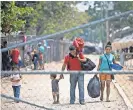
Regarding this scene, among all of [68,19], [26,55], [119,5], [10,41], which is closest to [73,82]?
[10,41]

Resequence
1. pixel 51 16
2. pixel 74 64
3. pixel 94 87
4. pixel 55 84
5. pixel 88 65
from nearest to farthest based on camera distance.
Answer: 1. pixel 88 65
2. pixel 94 87
3. pixel 74 64
4. pixel 55 84
5. pixel 51 16

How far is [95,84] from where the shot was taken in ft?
28.9

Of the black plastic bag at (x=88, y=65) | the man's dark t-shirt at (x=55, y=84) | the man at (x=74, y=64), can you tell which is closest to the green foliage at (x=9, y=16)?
the man's dark t-shirt at (x=55, y=84)

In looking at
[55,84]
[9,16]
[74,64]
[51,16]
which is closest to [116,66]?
[74,64]

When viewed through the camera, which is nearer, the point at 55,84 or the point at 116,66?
the point at 116,66

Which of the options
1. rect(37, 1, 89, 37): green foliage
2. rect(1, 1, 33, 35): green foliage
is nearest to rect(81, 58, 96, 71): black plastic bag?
rect(1, 1, 33, 35): green foliage

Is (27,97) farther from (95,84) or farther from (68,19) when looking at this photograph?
(68,19)

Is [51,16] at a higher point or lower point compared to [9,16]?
higher

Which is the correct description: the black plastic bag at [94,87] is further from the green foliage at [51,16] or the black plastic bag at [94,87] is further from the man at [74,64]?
the green foliage at [51,16]

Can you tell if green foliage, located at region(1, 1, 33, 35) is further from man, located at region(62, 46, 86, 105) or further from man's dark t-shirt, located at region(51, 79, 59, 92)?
man, located at region(62, 46, 86, 105)

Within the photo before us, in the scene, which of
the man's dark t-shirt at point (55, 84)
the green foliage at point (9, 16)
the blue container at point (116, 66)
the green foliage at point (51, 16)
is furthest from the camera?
the green foliage at point (51, 16)

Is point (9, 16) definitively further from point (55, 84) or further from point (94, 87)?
point (94, 87)

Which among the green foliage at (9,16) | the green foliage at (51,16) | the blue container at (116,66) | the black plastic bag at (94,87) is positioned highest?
the green foliage at (51,16)

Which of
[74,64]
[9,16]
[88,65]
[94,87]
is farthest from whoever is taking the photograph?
[9,16]
